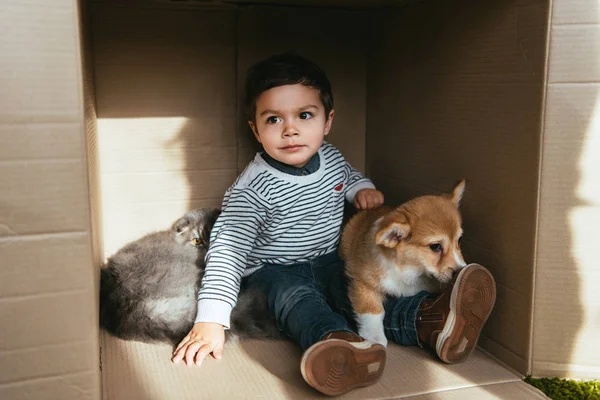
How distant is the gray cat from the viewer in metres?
1.34

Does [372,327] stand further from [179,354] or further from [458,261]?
[179,354]

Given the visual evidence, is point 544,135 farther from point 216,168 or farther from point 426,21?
point 216,168

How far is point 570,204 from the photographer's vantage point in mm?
1146

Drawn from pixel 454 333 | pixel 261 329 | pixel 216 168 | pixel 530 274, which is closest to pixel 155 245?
pixel 216 168

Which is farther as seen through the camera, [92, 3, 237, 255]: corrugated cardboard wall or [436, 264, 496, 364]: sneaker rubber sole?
[92, 3, 237, 255]: corrugated cardboard wall

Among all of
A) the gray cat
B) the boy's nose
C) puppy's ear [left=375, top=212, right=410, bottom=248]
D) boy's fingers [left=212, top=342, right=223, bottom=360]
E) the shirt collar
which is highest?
the boy's nose

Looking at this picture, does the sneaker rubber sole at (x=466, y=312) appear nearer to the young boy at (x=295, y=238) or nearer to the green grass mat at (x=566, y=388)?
the young boy at (x=295, y=238)

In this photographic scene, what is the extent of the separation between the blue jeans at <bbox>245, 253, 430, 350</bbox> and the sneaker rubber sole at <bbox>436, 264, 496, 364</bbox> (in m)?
0.10

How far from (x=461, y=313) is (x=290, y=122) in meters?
0.60

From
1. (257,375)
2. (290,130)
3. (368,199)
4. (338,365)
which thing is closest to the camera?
(338,365)

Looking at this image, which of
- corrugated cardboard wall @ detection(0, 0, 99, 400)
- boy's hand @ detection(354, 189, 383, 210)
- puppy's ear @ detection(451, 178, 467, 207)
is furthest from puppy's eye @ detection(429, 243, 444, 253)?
corrugated cardboard wall @ detection(0, 0, 99, 400)

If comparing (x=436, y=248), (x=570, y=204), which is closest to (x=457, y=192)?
(x=436, y=248)

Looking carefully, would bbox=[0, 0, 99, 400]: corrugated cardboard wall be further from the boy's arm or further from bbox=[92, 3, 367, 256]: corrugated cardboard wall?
bbox=[92, 3, 367, 256]: corrugated cardboard wall

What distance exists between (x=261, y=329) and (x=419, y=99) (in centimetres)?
71
